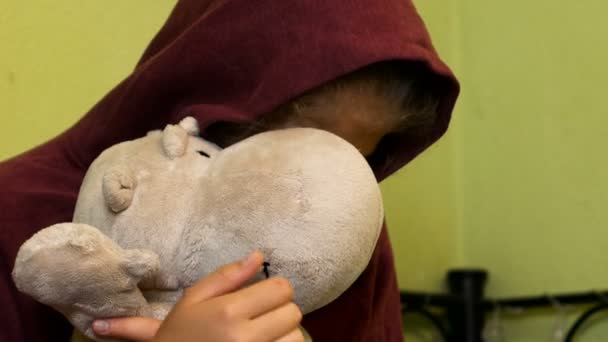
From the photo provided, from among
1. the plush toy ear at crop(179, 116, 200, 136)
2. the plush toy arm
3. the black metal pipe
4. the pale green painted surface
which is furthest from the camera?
the black metal pipe

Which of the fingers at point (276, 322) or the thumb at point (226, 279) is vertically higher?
the thumb at point (226, 279)

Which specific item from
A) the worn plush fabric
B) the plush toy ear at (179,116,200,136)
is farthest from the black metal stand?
the plush toy ear at (179,116,200,136)

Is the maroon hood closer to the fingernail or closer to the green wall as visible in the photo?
the fingernail

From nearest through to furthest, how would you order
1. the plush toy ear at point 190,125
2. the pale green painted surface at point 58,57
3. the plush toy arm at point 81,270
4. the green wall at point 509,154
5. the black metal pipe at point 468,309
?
1. the plush toy arm at point 81,270
2. the plush toy ear at point 190,125
3. the pale green painted surface at point 58,57
4. the green wall at point 509,154
5. the black metal pipe at point 468,309

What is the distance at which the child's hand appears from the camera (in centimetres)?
49

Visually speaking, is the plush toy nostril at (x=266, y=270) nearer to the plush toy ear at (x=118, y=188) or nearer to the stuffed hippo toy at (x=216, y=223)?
the stuffed hippo toy at (x=216, y=223)

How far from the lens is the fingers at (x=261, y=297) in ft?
1.63

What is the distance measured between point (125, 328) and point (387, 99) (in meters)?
0.33

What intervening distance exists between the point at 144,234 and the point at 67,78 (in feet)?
1.78

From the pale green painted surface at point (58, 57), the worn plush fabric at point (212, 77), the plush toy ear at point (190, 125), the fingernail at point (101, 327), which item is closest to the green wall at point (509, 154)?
the pale green painted surface at point (58, 57)

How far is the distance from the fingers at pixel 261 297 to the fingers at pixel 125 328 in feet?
0.21

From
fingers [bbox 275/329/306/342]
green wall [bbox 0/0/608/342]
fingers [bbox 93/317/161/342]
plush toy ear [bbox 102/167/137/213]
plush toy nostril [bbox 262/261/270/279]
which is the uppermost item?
plush toy ear [bbox 102/167/137/213]

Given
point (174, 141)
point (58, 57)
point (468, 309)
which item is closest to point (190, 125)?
point (174, 141)

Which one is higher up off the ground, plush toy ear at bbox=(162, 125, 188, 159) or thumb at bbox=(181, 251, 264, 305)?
plush toy ear at bbox=(162, 125, 188, 159)
